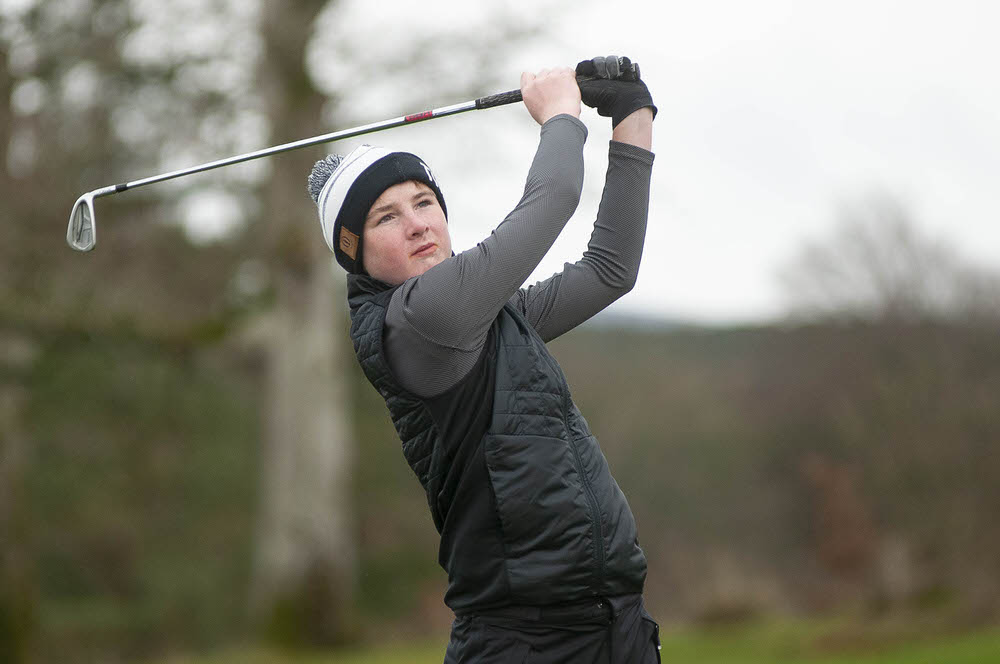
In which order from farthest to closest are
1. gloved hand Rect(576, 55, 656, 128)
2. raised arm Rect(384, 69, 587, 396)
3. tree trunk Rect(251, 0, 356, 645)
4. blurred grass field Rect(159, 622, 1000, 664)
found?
tree trunk Rect(251, 0, 356, 645) < blurred grass field Rect(159, 622, 1000, 664) < gloved hand Rect(576, 55, 656, 128) < raised arm Rect(384, 69, 587, 396)

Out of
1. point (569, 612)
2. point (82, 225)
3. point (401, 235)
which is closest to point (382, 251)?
point (401, 235)

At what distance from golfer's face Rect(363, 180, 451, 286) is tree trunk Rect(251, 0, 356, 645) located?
8042 mm

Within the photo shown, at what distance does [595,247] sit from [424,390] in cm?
56

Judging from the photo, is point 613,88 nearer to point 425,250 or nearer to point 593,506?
point 425,250

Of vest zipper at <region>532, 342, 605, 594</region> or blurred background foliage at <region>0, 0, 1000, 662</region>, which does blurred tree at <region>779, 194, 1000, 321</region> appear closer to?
blurred background foliage at <region>0, 0, 1000, 662</region>

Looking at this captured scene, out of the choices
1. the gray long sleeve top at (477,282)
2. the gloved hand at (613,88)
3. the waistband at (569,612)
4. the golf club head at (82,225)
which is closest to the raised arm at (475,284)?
the gray long sleeve top at (477,282)

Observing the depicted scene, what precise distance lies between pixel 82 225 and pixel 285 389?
7.96 meters

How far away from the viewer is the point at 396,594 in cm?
1611

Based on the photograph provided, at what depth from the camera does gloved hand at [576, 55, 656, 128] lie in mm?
2264

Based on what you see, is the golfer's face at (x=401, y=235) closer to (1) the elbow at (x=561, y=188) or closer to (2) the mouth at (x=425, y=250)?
(2) the mouth at (x=425, y=250)

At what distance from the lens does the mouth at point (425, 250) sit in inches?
83.1

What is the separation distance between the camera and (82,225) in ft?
9.16

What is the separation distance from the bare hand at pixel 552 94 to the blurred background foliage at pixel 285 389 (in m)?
6.39

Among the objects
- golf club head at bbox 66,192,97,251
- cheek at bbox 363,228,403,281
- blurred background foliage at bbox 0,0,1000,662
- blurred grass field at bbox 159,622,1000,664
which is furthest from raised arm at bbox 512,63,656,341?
blurred background foliage at bbox 0,0,1000,662
